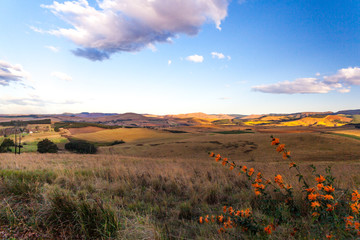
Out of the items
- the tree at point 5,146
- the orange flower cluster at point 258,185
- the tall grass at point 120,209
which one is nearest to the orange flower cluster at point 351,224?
the tall grass at point 120,209

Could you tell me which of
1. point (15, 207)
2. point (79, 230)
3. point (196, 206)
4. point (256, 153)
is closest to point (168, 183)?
point (196, 206)

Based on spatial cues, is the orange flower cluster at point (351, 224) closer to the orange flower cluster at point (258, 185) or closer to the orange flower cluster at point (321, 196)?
the orange flower cluster at point (321, 196)

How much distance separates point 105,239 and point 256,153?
39710 mm

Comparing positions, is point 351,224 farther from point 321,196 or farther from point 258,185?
point 258,185

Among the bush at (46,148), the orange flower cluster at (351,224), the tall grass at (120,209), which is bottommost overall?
the bush at (46,148)

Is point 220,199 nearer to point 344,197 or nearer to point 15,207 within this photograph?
point 344,197

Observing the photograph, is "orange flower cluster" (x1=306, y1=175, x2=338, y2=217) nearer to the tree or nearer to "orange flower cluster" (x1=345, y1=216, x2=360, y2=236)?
"orange flower cluster" (x1=345, y1=216, x2=360, y2=236)

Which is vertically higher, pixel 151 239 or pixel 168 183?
pixel 151 239

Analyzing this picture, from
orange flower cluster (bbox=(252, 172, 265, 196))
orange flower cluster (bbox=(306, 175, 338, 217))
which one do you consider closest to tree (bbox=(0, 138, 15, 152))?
orange flower cluster (bbox=(252, 172, 265, 196))

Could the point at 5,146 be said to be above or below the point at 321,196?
below

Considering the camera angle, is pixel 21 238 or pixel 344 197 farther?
pixel 344 197

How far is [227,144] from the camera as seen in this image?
49188mm

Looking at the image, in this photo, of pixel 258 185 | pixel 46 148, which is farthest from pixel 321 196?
pixel 46 148

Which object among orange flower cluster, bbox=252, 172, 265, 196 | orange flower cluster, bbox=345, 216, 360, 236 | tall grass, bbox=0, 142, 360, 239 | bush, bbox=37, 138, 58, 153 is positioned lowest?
bush, bbox=37, 138, 58, 153
